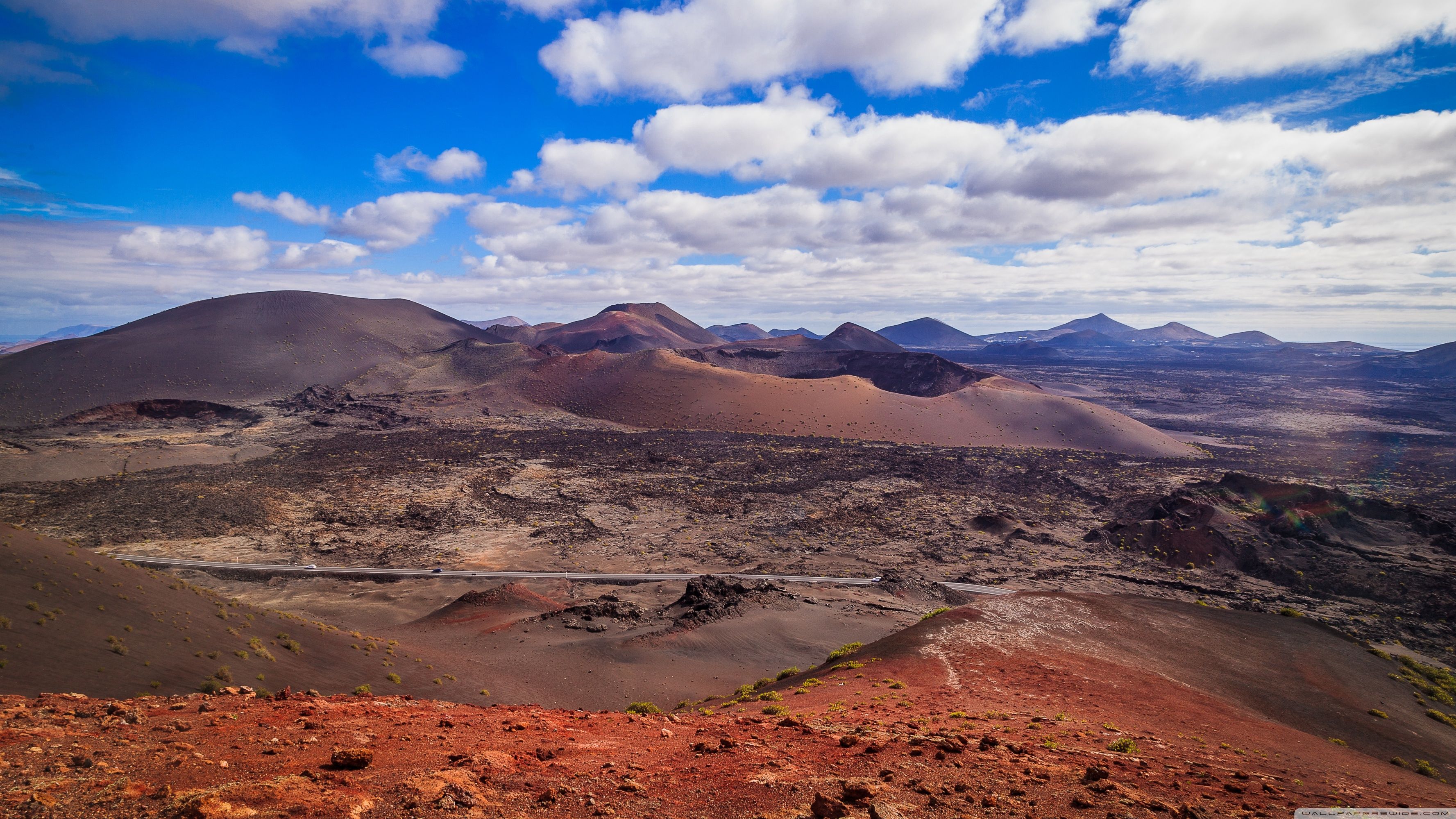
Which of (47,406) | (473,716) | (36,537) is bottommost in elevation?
(473,716)

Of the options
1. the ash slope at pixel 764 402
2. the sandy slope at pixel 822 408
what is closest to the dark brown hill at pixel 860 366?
the ash slope at pixel 764 402

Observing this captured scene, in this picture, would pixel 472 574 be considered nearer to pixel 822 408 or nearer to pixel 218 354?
pixel 822 408

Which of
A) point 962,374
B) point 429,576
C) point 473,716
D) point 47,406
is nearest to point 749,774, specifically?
point 473,716

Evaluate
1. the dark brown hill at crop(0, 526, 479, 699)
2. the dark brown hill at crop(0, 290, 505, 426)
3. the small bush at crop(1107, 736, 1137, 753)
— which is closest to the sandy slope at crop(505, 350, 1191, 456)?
the dark brown hill at crop(0, 290, 505, 426)

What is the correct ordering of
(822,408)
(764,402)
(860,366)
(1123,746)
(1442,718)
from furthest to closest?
1. (860,366)
2. (764,402)
3. (822,408)
4. (1442,718)
5. (1123,746)

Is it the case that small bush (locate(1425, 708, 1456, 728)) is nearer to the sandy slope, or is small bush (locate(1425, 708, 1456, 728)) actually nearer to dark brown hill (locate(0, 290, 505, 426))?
the sandy slope

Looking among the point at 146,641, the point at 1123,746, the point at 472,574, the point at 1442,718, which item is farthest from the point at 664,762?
the point at 1442,718

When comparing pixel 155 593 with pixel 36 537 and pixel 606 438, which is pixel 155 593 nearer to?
pixel 36 537
